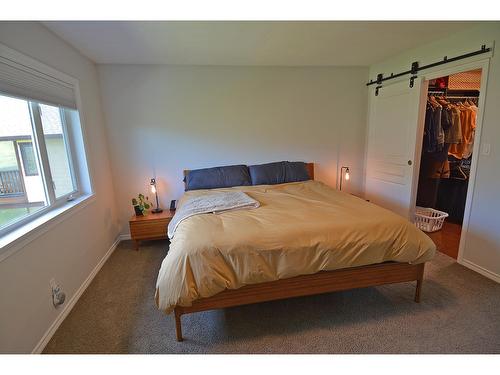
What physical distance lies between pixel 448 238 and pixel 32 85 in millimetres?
4347

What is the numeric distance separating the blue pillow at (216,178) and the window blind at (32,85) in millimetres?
1400

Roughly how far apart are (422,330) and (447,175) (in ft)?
8.28

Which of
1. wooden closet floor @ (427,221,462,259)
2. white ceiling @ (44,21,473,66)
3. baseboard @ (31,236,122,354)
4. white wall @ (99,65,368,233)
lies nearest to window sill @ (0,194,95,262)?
baseboard @ (31,236,122,354)

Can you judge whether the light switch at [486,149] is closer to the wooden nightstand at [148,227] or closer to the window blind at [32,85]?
the wooden nightstand at [148,227]

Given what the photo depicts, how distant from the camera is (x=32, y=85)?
1688 millimetres

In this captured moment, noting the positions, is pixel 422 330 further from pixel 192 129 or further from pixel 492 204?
pixel 192 129

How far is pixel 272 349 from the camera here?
4.83 ft

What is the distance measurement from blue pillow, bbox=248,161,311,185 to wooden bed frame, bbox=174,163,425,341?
1.62 metres

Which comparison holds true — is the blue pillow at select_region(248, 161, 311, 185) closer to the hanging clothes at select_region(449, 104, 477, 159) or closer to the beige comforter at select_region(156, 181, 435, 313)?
A: the beige comforter at select_region(156, 181, 435, 313)

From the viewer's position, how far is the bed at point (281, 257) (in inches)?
57.4

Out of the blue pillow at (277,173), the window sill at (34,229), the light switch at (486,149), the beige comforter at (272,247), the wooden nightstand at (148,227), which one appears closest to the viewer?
the window sill at (34,229)

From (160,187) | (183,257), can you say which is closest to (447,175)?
(183,257)

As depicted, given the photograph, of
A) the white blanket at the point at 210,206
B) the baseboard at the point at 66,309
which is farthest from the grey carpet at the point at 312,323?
the white blanket at the point at 210,206

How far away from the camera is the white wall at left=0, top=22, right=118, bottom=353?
53.6 inches
